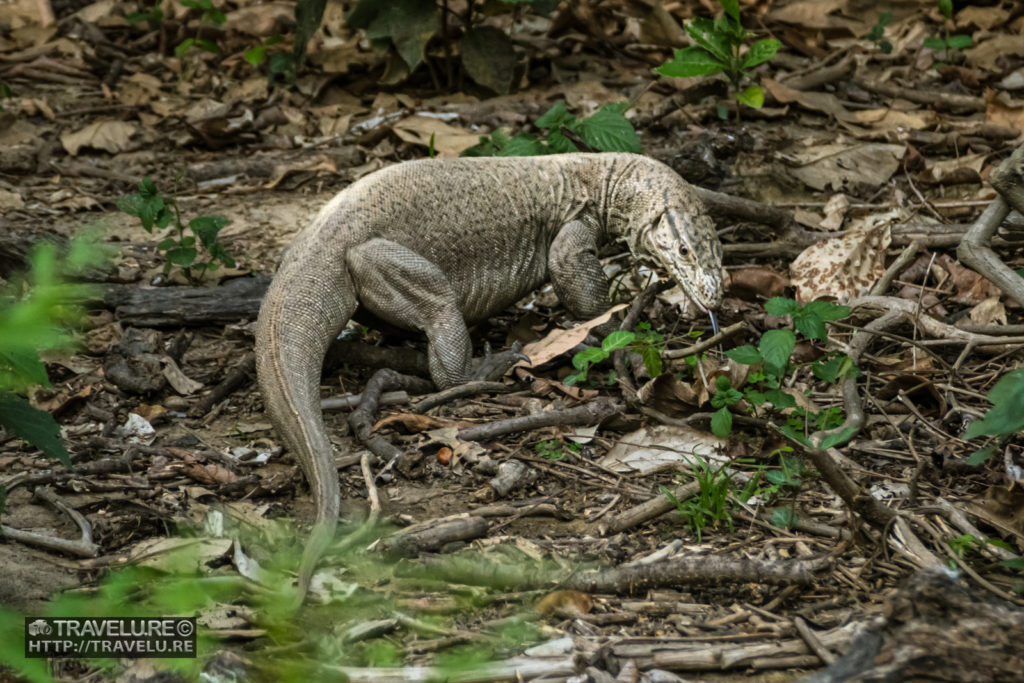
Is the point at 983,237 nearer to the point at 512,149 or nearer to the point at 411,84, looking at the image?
the point at 512,149

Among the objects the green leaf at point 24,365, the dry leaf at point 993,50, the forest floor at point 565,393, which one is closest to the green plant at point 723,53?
the forest floor at point 565,393

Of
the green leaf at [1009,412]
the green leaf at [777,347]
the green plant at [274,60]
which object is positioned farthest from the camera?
the green plant at [274,60]

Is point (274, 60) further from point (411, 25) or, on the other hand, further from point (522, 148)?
point (522, 148)

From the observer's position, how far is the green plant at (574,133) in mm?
6316

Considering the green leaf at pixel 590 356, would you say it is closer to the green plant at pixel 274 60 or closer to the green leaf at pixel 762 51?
the green leaf at pixel 762 51

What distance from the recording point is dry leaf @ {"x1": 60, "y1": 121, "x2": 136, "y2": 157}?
7.82 m

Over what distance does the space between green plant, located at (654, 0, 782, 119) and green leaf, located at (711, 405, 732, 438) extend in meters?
3.27

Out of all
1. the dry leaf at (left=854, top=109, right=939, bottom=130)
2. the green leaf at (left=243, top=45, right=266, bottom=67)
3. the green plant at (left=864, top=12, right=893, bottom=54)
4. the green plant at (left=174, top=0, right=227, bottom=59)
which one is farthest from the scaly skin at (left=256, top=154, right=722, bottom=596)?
the green plant at (left=174, top=0, right=227, bottom=59)

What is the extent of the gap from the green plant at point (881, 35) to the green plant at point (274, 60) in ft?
16.9

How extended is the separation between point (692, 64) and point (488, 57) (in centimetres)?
212

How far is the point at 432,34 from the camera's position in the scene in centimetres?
791

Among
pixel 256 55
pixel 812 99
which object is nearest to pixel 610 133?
pixel 812 99

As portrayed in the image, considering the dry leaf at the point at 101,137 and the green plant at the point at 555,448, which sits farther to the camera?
the dry leaf at the point at 101,137

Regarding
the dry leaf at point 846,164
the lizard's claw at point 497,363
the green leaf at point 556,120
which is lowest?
the lizard's claw at point 497,363
